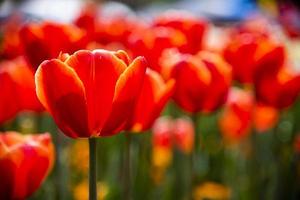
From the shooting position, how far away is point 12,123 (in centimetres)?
177

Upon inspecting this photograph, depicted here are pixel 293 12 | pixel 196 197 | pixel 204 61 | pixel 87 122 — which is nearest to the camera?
pixel 87 122

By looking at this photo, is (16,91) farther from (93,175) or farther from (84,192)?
(93,175)

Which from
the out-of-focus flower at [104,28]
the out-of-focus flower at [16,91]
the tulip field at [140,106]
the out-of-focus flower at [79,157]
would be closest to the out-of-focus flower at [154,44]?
the tulip field at [140,106]

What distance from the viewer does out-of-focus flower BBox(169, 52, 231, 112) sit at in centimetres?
121

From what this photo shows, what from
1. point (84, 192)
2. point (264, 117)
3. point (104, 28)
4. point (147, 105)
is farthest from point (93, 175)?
point (264, 117)

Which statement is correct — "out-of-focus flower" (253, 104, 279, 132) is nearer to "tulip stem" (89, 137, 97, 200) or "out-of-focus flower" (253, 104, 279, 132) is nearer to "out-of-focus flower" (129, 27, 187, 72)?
"out-of-focus flower" (129, 27, 187, 72)

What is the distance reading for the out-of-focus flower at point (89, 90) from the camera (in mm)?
808

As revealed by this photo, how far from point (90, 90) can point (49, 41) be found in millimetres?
473

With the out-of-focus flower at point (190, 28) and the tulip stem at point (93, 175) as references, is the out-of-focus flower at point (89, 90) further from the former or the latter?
the out-of-focus flower at point (190, 28)

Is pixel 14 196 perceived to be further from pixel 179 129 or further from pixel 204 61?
pixel 179 129

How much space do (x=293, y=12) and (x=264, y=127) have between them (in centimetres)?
130

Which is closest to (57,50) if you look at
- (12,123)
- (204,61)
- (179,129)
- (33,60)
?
(33,60)

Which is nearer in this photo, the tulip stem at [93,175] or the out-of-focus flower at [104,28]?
the tulip stem at [93,175]

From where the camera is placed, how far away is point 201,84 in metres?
1.24
